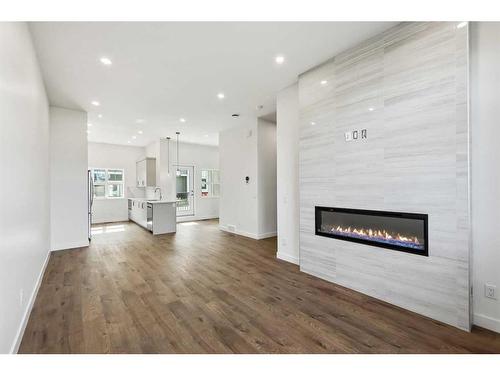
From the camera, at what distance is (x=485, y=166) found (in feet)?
6.91

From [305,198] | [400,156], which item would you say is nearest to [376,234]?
[400,156]

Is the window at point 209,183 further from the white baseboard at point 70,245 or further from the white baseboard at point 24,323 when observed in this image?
the white baseboard at point 24,323

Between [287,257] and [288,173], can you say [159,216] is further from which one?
[288,173]

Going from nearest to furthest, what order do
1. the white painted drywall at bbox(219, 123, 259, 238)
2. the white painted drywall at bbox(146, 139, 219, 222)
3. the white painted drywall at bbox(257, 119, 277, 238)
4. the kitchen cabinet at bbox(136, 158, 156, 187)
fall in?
the white painted drywall at bbox(257, 119, 277, 238) < the white painted drywall at bbox(219, 123, 259, 238) < the white painted drywall at bbox(146, 139, 219, 222) < the kitchen cabinet at bbox(136, 158, 156, 187)

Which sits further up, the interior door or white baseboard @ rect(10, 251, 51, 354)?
the interior door

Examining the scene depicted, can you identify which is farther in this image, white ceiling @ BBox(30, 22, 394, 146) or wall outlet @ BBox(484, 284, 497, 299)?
white ceiling @ BBox(30, 22, 394, 146)

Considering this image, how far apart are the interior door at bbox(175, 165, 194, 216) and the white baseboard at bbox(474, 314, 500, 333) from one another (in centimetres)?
831

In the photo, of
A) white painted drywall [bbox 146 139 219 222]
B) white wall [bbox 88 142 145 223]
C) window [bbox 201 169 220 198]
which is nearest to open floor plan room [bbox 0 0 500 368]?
white painted drywall [bbox 146 139 219 222]

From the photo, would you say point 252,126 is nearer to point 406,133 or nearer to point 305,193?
point 305,193

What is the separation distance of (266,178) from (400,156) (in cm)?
369

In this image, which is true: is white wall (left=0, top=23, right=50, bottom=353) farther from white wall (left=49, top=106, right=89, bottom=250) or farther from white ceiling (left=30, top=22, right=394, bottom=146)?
white wall (left=49, top=106, right=89, bottom=250)

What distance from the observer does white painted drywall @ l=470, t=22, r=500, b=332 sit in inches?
81.1

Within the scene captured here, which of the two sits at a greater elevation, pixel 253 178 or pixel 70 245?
pixel 253 178

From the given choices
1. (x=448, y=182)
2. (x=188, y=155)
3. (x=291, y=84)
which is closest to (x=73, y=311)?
(x=448, y=182)
